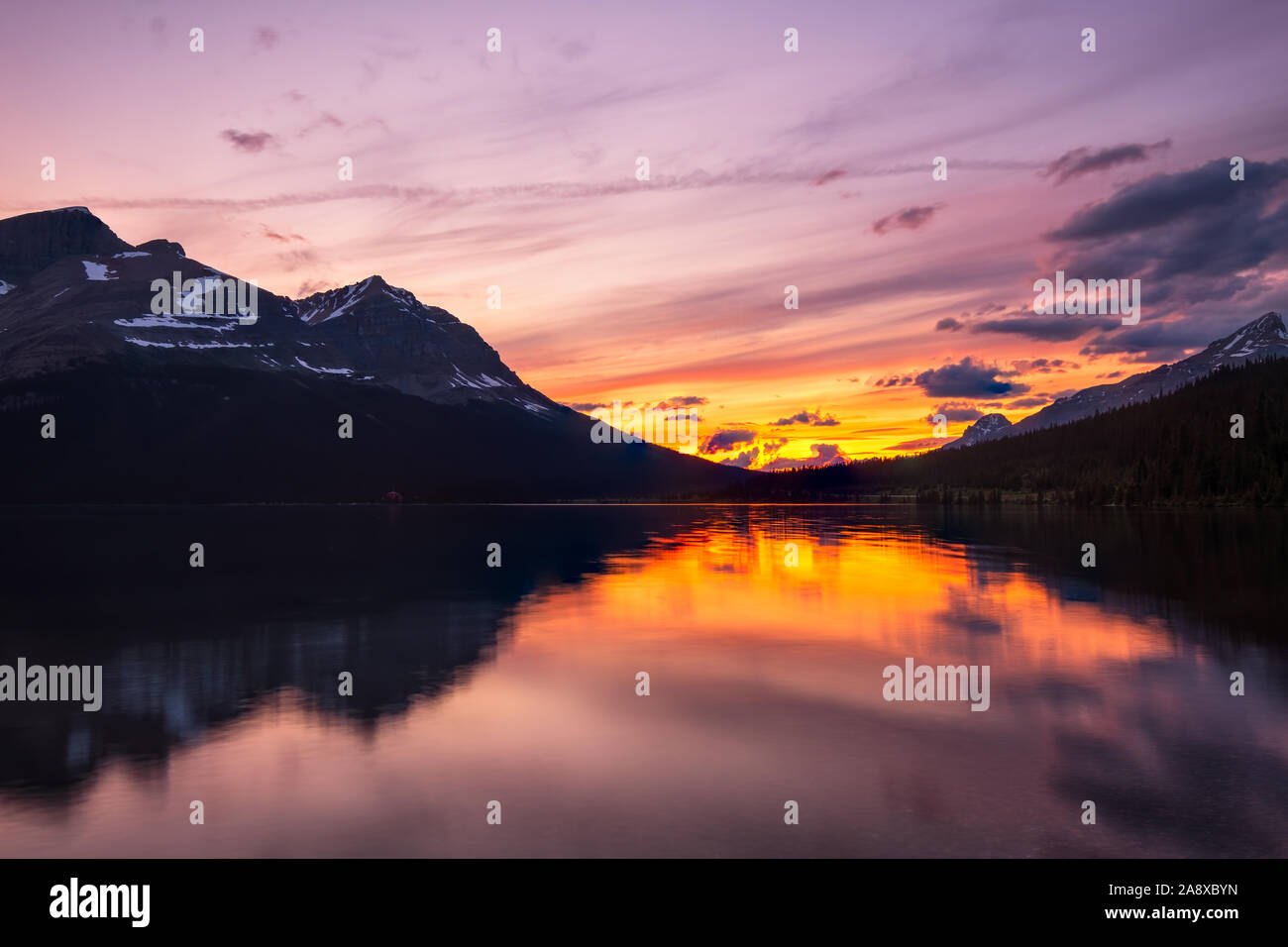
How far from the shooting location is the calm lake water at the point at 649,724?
14.0 metres

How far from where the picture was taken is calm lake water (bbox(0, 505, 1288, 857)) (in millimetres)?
14016

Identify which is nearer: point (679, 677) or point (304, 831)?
point (304, 831)

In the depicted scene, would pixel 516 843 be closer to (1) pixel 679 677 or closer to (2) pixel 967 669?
(1) pixel 679 677

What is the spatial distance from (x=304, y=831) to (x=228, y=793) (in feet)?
9.22

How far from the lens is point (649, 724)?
21.1 meters

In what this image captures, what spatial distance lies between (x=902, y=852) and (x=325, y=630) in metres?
27.8
